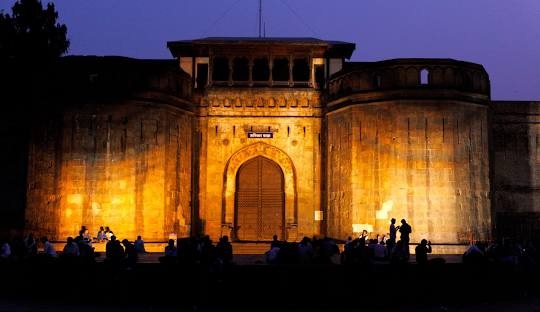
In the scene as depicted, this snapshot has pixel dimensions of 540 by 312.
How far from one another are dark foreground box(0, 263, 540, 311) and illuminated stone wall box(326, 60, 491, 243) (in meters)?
8.82

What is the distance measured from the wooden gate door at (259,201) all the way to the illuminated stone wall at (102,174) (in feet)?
13.3

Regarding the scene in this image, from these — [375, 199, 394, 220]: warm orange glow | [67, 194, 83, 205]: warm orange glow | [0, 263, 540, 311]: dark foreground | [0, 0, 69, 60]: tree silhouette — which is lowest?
[0, 263, 540, 311]: dark foreground

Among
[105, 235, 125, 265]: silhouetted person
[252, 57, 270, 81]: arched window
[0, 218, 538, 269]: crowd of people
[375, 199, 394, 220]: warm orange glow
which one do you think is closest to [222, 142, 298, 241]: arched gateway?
[252, 57, 270, 81]: arched window

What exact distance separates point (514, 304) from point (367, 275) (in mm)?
4211

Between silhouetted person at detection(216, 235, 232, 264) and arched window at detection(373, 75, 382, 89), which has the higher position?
arched window at detection(373, 75, 382, 89)

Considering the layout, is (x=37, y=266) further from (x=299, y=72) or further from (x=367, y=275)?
(x=299, y=72)

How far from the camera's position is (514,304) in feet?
57.8

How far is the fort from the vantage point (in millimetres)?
26125

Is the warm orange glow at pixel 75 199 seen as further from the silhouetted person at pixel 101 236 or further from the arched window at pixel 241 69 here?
the arched window at pixel 241 69

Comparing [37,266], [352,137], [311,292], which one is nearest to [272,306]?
[311,292]

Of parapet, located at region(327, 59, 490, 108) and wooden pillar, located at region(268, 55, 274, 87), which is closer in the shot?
parapet, located at region(327, 59, 490, 108)

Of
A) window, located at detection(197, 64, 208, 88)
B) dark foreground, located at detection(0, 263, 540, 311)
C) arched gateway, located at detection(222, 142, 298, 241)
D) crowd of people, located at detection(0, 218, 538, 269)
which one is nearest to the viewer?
dark foreground, located at detection(0, 263, 540, 311)

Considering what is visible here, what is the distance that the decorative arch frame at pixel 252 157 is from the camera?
30.1 m

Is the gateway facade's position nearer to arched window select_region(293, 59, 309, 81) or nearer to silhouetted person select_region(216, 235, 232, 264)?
arched window select_region(293, 59, 309, 81)
